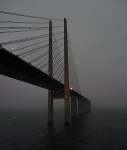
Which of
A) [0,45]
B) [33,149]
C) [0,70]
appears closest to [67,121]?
[33,149]

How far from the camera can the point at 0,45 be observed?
1961 centimetres

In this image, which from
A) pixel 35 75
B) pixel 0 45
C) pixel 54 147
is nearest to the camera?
pixel 0 45

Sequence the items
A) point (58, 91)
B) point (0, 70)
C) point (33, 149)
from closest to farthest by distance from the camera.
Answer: point (33, 149) < point (0, 70) < point (58, 91)

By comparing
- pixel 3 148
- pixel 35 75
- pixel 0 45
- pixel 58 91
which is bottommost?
pixel 3 148

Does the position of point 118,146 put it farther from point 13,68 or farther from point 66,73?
point 66,73

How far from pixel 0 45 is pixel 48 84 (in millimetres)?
24754

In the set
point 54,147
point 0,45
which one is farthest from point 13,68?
point 54,147

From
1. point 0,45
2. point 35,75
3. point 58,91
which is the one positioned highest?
point 0,45

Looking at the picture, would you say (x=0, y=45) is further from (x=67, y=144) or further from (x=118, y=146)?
(x=118, y=146)

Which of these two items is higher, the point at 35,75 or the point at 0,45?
the point at 0,45

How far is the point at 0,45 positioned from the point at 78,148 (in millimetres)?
17821

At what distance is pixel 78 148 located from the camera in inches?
881

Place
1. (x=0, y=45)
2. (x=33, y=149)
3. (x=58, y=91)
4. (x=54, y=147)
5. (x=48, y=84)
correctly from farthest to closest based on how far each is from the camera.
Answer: (x=58, y=91)
(x=48, y=84)
(x=54, y=147)
(x=33, y=149)
(x=0, y=45)

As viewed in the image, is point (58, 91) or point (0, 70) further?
point (58, 91)
